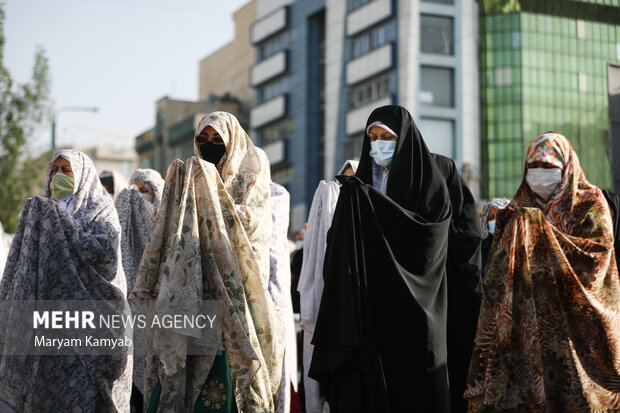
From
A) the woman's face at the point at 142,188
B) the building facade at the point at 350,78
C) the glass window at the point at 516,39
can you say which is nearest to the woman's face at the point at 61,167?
the woman's face at the point at 142,188

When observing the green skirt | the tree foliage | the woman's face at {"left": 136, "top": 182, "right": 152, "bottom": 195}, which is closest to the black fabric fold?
the green skirt

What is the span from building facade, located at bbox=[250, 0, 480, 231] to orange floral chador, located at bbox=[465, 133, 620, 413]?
38.1 meters

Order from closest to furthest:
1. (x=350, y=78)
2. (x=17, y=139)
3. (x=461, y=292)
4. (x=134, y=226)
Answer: (x=461, y=292)
(x=134, y=226)
(x=17, y=139)
(x=350, y=78)

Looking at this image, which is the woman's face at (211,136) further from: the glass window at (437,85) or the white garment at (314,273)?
the glass window at (437,85)

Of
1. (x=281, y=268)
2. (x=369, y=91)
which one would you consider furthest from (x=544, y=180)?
(x=369, y=91)

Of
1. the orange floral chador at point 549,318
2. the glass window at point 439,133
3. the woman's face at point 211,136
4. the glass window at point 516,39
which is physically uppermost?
the glass window at point 516,39

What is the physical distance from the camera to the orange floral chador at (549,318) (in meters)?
5.08

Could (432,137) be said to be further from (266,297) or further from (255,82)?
(266,297)

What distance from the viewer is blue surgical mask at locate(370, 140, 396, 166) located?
5887 millimetres

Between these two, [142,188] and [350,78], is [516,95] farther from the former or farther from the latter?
[142,188]

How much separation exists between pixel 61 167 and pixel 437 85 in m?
38.8

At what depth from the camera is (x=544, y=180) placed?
216 inches

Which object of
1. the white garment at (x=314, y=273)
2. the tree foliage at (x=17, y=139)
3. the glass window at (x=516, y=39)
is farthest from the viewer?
the glass window at (x=516, y=39)

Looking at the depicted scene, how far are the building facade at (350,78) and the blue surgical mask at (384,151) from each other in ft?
123
